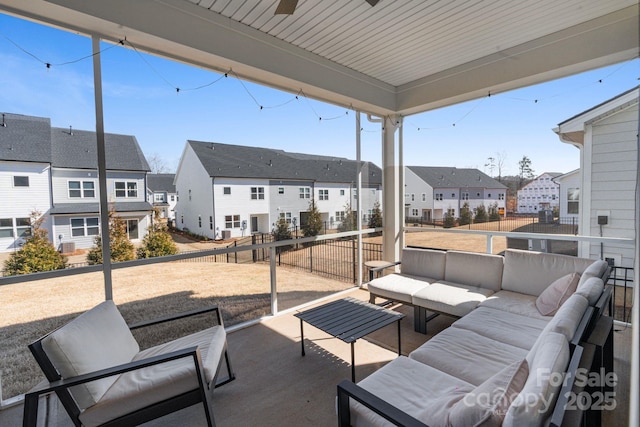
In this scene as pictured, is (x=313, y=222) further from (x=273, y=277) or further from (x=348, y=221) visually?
(x=273, y=277)

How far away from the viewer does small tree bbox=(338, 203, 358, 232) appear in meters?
4.82

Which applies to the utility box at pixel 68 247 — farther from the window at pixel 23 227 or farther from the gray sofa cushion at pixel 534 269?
the gray sofa cushion at pixel 534 269

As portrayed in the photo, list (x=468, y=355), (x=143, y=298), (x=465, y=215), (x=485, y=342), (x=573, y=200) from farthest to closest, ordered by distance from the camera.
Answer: (x=465, y=215) → (x=573, y=200) → (x=143, y=298) → (x=485, y=342) → (x=468, y=355)

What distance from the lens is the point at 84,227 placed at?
263cm

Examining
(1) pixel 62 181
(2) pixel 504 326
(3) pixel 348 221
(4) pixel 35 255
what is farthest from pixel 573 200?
(4) pixel 35 255

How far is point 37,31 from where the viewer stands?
7.83 ft

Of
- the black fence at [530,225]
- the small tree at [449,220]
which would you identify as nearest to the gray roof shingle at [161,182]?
the small tree at [449,220]

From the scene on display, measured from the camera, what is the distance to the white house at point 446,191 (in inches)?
176

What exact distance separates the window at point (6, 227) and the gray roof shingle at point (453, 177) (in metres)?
4.82

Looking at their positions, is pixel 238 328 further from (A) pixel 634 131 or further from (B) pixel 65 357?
(A) pixel 634 131

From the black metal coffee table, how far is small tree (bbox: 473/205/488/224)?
2.41m

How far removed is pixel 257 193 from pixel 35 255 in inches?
79.3

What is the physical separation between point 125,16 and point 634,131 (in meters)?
5.06

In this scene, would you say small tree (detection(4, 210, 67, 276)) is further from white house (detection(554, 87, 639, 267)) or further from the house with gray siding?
white house (detection(554, 87, 639, 267))
